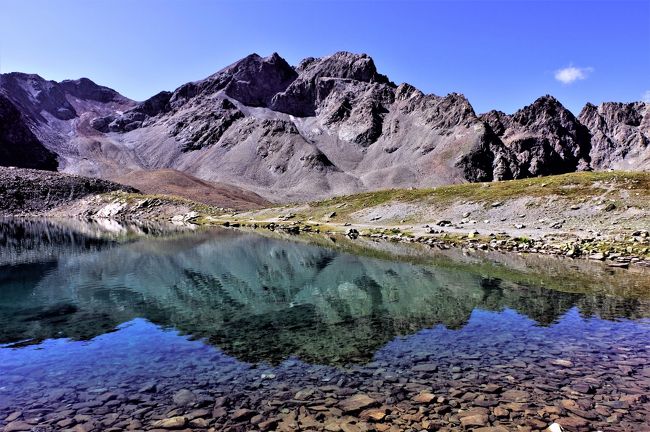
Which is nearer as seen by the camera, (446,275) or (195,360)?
(195,360)

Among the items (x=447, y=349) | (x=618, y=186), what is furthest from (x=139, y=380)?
(x=618, y=186)

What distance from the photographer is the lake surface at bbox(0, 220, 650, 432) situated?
1298 cm

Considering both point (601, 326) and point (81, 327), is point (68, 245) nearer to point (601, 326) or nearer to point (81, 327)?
point (81, 327)

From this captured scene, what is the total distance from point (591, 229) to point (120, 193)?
150349 mm

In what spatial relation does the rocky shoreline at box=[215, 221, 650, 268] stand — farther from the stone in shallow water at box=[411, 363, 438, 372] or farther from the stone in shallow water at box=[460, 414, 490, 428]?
the stone in shallow water at box=[460, 414, 490, 428]

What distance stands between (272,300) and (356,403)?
1639cm

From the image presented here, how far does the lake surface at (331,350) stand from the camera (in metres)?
13.0

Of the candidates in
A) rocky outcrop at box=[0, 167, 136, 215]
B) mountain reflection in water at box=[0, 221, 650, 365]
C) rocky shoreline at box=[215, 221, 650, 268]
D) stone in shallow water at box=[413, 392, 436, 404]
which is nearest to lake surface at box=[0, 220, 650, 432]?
stone in shallow water at box=[413, 392, 436, 404]

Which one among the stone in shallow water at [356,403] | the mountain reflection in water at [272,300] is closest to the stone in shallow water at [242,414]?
the stone in shallow water at [356,403]

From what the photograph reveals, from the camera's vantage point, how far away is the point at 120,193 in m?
158

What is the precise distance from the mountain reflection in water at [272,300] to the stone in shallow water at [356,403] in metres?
3.26

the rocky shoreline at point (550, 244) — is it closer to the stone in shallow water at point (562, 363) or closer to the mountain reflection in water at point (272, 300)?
the mountain reflection in water at point (272, 300)

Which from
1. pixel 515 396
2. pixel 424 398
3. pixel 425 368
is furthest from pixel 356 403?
pixel 515 396

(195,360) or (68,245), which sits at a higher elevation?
(68,245)
